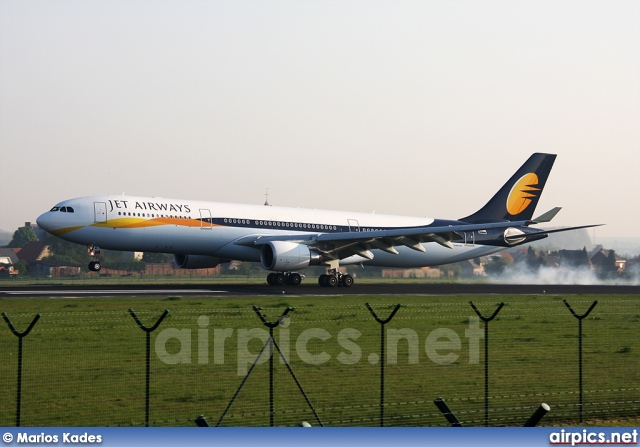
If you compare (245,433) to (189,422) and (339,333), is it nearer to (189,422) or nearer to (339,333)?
(189,422)

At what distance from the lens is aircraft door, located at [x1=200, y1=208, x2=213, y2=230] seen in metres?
45.6

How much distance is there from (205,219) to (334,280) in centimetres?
824

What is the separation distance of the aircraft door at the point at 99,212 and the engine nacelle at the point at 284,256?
8.18m

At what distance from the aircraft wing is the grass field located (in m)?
16.1

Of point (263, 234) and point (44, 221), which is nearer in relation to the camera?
point (44, 221)

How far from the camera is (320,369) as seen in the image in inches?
728

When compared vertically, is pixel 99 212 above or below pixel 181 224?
above

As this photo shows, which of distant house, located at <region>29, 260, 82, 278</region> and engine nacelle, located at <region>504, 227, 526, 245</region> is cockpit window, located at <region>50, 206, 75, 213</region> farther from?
distant house, located at <region>29, 260, 82, 278</region>

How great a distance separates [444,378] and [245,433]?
8569 mm

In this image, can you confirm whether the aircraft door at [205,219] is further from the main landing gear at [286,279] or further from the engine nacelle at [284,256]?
the main landing gear at [286,279]

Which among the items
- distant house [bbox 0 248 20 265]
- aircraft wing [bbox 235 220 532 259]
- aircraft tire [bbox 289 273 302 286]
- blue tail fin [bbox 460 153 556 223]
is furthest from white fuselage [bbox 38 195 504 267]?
distant house [bbox 0 248 20 265]

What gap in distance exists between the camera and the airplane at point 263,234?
43.7 metres

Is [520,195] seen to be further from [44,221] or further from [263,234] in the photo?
[44,221]

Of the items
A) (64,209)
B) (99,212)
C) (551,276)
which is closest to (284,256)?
(99,212)
